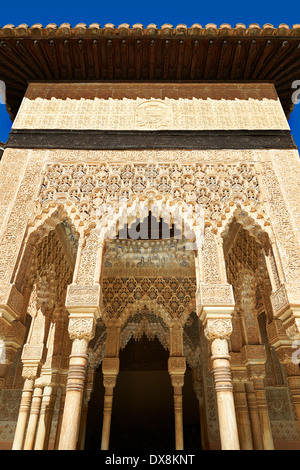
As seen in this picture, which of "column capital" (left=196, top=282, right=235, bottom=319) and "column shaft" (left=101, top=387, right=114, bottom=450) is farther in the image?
"column shaft" (left=101, top=387, right=114, bottom=450)

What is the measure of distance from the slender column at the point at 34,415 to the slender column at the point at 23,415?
139mm

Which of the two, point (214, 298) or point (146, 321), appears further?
point (146, 321)

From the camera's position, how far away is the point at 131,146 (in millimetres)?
4945

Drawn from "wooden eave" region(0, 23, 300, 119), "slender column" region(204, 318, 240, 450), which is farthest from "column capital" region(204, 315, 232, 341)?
"wooden eave" region(0, 23, 300, 119)

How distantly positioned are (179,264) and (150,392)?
4598 millimetres

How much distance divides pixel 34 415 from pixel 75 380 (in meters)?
3.21

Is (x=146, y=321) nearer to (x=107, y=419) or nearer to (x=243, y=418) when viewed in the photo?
(x=107, y=419)

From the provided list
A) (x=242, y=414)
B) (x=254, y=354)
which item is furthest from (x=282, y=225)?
(x=242, y=414)

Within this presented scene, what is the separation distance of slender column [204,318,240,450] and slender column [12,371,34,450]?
358 centimetres

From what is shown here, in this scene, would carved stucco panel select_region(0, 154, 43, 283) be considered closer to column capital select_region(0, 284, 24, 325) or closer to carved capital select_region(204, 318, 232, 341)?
column capital select_region(0, 284, 24, 325)

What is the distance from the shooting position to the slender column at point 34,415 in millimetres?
5742

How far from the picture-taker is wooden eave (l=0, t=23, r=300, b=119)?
191 inches

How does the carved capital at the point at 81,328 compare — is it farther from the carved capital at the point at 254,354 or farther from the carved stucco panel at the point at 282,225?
the carved capital at the point at 254,354

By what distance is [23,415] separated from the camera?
5707 millimetres
